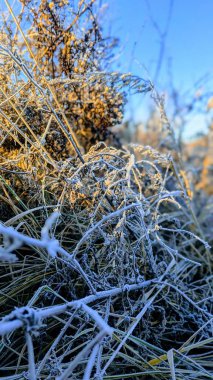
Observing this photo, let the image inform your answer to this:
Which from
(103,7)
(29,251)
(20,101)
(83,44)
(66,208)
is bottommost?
(29,251)

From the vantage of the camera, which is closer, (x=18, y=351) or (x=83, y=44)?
(x=18, y=351)

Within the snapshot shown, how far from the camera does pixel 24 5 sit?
1136 millimetres

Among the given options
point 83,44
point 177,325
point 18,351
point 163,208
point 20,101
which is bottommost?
point 18,351

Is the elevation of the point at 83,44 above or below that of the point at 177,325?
above

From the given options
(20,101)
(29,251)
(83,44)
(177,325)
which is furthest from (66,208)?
(83,44)

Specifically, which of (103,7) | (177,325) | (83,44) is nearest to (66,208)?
(177,325)

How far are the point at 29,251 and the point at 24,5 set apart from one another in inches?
31.7

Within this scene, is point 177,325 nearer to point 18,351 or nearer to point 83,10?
point 18,351

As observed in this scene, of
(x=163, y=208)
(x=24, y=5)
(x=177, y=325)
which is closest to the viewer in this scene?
(x=177, y=325)

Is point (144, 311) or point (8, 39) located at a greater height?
point (8, 39)

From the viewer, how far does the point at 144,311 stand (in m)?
0.92

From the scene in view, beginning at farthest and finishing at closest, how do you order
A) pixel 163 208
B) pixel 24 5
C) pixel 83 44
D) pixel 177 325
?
pixel 163 208 < pixel 83 44 < pixel 24 5 < pixel 177 325

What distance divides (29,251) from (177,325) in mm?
511

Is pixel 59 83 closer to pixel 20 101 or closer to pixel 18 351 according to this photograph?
pixel 20 101
